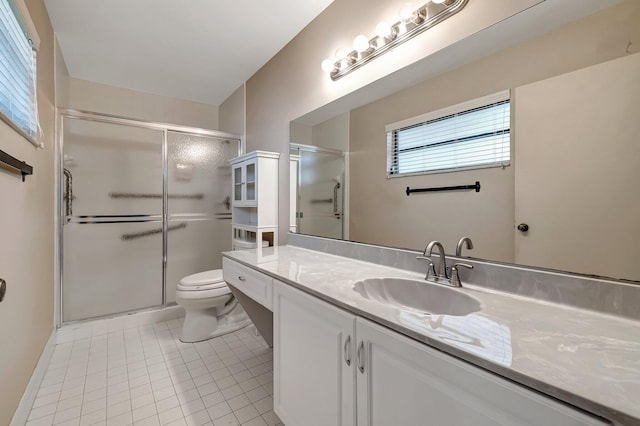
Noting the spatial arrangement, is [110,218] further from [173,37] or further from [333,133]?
[333,133]

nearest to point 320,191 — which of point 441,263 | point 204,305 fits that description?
point 441,263

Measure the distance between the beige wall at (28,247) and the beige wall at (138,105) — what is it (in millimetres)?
876

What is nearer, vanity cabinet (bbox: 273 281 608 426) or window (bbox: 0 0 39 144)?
vanity cabinet (bbox: 273 281 608 426)

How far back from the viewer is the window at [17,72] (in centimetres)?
109

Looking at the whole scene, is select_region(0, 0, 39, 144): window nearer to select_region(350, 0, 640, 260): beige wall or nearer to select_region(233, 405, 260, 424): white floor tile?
select_region(350, 0, 640, 260): beige wall

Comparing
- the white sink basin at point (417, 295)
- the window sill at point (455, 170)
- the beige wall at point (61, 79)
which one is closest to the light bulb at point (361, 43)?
the window sill at point (455, 170)

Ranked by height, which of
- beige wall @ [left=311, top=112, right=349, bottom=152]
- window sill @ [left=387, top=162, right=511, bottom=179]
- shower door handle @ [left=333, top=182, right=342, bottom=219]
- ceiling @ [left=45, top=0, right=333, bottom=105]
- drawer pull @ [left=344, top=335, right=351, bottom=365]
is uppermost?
ceiling @ [left=45, top=0, right=333, bottom=105]

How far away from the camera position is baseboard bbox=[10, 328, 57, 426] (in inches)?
50.6

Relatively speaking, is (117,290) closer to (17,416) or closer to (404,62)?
(17,416)

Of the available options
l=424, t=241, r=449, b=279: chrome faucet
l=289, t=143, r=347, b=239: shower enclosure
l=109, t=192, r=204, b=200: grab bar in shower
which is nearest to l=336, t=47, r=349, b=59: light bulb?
l=289, t=143, r=347, b=239: shower enclosure

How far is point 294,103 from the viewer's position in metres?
2.13

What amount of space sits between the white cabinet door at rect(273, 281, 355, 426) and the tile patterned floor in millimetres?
376

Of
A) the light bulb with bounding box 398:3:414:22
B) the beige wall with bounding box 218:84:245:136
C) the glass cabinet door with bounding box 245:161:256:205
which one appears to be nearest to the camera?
the light bulb with bounding box 398:3:414:22

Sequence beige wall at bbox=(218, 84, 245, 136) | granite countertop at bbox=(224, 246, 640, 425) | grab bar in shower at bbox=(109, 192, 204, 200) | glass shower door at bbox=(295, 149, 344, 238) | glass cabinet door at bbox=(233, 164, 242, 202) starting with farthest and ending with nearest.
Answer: beige wall at bbox=(218, 84, 245, 136)
glass cabinet door at bbox=(233, 164, 242, 202)
grab bar in shower at bbox=(109, 192, 204, 200)
glass shower door at bbox=(295, 149, 344, 238)
granite countertop at bbox=(224, 246, 640, 425)
